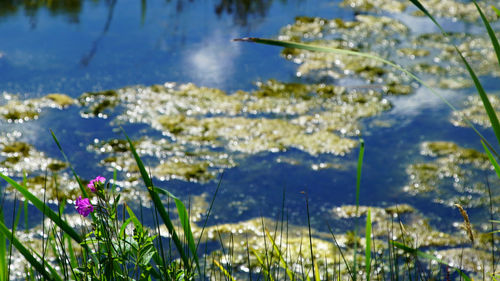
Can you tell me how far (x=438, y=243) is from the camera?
9.18 feet

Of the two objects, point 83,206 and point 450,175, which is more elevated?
point 450,175

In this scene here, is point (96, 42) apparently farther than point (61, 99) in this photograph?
Yes

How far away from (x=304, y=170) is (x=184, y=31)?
237cm

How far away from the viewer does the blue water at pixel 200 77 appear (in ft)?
10.4

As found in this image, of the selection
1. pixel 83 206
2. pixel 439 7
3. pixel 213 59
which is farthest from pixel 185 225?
pixel 439 7

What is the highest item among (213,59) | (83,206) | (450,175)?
(213,59)

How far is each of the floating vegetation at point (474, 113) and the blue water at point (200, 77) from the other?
2.9 inches

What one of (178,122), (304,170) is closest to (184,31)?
(178,122)

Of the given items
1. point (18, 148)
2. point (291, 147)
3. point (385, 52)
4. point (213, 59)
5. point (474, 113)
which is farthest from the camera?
point (385, 52)

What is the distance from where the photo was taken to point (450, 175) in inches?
133

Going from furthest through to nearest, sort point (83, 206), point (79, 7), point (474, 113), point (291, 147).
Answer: point (79, 7) → point (474, 113) → point (291, 147) → point (83, 206)

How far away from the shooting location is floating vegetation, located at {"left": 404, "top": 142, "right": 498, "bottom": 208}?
10.4 ft

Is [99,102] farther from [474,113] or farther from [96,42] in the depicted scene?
[474,113]

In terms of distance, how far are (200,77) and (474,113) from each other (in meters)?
1.96
